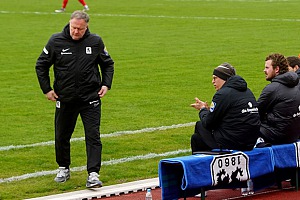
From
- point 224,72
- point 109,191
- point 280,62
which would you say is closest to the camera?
point 224,72

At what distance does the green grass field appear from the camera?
12.6 meters

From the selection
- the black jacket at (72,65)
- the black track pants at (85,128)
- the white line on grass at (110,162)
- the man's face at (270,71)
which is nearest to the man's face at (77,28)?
the black jacket at (72,65)

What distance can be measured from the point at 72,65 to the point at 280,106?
2.47 meters

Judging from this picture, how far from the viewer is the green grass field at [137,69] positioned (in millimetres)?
12609

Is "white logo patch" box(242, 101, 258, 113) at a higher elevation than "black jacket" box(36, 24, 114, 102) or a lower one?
lower

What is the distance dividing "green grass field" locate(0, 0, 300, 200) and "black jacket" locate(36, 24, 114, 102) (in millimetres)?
1100

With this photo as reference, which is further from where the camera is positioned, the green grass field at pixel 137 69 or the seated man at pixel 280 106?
the green grass field at pixel 137 69

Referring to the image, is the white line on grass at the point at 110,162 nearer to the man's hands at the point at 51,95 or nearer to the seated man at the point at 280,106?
the man's hands at the point at 51,95

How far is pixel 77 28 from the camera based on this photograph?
36.1 ft

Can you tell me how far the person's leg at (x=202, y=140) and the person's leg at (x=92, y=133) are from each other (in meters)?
1.14

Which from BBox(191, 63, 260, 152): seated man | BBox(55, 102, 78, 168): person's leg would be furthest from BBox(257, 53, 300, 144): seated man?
BBox(55, 102, 78, 168): person's leg

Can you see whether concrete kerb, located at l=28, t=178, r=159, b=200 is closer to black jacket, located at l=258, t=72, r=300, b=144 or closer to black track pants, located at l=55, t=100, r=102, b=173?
black track pants, located at l=55, t=100, r=102, b=173

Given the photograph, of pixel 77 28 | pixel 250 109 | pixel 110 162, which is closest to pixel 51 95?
pixel 77 28

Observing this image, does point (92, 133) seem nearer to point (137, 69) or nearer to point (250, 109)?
point (250, 109)
